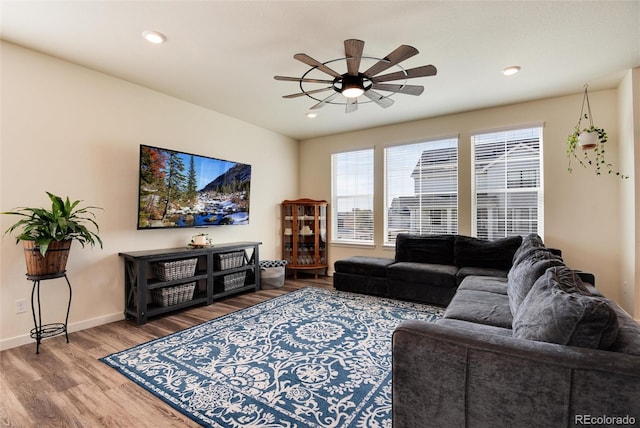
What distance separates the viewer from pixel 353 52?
7.09 ft

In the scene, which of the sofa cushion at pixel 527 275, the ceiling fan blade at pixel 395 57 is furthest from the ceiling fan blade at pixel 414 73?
the sofa cushion at pixel 527 275

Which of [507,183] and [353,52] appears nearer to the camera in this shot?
[353,52]

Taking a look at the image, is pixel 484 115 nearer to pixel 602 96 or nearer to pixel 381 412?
pixel 602 96

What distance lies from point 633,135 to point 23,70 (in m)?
6.30

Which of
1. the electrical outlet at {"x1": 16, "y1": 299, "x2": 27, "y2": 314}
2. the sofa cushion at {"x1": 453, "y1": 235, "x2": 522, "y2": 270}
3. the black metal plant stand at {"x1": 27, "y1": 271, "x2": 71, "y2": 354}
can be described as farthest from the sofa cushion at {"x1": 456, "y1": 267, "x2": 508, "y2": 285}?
the electrical outlet at {"x1": 16, "y1": 299, "x2": 27, "y2": 314}

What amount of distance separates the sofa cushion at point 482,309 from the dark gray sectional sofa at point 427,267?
1.04m

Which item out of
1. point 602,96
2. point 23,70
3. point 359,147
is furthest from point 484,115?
point 23,70

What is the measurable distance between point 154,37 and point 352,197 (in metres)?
3.97

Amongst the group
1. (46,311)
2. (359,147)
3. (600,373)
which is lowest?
(46,311)

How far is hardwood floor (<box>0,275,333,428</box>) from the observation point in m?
1.76

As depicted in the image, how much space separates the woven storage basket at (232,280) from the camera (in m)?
4.24

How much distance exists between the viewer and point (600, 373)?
42.9 inches

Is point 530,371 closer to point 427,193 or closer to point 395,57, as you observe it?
point 395,57

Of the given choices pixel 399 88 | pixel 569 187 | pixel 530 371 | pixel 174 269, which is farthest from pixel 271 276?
pixel 569 187
